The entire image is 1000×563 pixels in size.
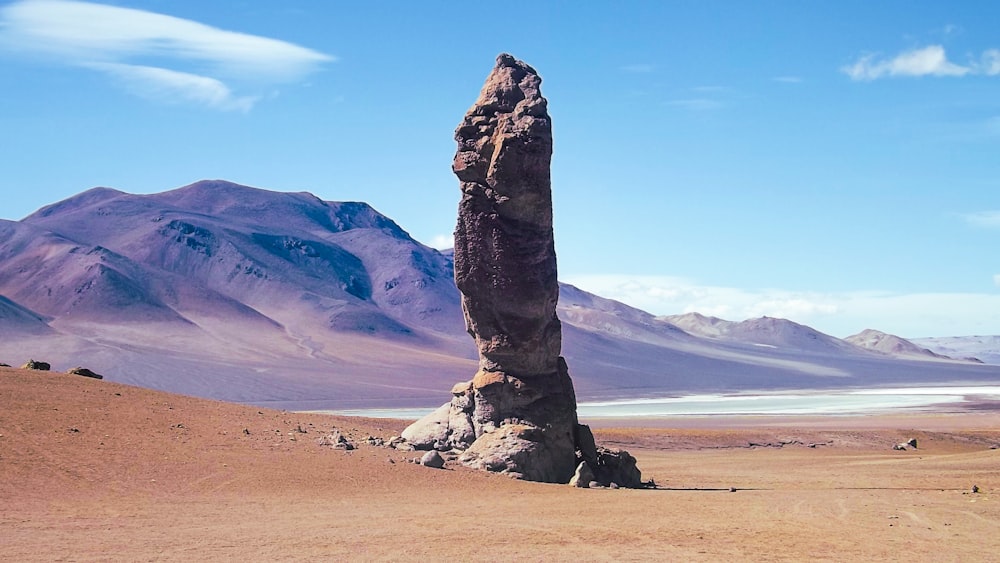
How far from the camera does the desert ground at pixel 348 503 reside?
13234mm

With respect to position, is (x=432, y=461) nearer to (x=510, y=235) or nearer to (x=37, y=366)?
(x=510, y=235)

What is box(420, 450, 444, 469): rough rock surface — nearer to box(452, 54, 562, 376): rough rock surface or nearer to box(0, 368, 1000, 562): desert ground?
box(0, 368, 1000, 562): desert ground

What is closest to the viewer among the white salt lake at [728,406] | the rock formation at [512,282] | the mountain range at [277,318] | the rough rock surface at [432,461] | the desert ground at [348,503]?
the desert ground at [348,503]

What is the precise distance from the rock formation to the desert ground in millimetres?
1727

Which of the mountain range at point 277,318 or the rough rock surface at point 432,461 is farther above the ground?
the mountain range at point 277,318

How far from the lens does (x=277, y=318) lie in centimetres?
13175

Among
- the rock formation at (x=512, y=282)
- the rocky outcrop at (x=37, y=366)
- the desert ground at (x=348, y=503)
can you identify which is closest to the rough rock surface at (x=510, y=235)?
the rock formation at (x=512, y=282)

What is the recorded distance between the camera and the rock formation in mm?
20969

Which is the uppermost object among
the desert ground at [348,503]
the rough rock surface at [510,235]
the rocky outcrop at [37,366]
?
the rough rock surface at [510,235]

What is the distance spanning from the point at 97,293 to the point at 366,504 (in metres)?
108

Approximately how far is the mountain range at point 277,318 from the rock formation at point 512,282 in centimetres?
6001

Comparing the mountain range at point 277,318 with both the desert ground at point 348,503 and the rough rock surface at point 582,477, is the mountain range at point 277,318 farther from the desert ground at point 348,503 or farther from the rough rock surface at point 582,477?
the rough rock surface at point 582,477

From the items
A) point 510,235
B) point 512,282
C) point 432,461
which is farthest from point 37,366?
point 510,235

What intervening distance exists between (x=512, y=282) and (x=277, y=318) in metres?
114
